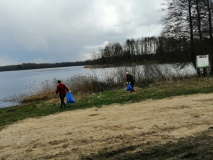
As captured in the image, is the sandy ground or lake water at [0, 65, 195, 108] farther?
lake water at [0, 65, 195, 108]

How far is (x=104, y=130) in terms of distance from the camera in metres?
9.05

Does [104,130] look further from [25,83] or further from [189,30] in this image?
[25,83]

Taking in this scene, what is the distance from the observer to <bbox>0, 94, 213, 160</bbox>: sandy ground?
24.5 ft

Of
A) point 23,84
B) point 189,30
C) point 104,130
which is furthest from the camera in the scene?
point 23,84

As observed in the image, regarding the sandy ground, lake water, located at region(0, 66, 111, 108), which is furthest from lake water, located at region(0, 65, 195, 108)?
the sandy ground

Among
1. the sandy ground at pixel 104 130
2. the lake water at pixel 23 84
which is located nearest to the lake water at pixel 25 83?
the lake water at pixel 23 84

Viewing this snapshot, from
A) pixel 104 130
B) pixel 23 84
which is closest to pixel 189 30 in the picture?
pixel 104 130

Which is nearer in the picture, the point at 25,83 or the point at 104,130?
the point at 104,130

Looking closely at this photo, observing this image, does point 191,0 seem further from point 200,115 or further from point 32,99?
point 200,115

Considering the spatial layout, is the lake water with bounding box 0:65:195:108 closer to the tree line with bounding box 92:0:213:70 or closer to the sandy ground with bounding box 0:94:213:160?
the tree line with bounding box 92:0:213:70

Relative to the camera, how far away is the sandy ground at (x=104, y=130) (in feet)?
24.5

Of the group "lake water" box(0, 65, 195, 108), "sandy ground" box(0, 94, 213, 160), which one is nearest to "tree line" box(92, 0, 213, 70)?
"lake water" box(0, 65, 195, 108)

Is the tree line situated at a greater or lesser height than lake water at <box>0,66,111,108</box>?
greater

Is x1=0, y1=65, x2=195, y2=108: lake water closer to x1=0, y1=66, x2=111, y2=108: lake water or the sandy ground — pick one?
x1=0, y1=66, x2=111, y2=108: lake water
